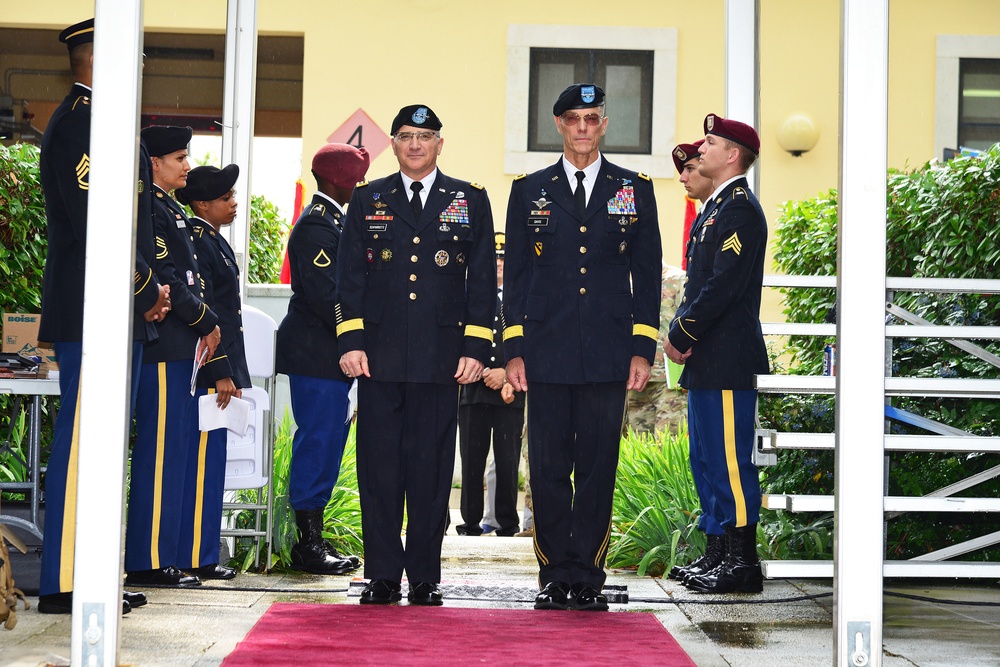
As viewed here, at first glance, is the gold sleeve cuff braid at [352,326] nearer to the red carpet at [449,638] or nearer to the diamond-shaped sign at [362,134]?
the red carpet at [449,638]

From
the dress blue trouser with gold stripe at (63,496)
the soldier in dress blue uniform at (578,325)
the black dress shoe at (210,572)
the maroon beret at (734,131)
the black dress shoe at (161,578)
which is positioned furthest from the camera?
the maroon beret at (734,131)

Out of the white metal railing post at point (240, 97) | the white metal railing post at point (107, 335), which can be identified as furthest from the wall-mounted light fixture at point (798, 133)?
A: the white metal railing post at point (107, 335)

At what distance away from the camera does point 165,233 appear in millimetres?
5055

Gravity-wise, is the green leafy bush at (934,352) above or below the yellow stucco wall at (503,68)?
below

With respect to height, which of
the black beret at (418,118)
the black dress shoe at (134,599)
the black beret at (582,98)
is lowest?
Answer: the black dress shoe at (134,599)

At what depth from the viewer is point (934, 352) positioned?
6.03 meters

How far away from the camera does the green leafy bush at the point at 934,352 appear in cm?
575

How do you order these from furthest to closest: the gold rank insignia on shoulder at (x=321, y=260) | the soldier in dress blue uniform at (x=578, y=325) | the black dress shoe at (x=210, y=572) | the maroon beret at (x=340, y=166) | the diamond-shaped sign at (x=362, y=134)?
the diamond-shaped sign at (x=362, y=134) < the maroon beret at (x=340, y=166) < the gold rank insignia on shoulder at (x=321, y=260) < the black dress shoe at (x=210, y=572) < the soldier in dress blue uniform at (x=578, y=325)

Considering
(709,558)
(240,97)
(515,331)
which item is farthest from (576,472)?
(240,97)

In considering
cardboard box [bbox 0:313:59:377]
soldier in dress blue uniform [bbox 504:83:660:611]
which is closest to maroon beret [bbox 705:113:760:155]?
soldier in dress blue uniform [bbox 504:83:660:611]

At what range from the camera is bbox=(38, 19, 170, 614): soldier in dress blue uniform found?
4.28m

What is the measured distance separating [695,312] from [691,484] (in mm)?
1233

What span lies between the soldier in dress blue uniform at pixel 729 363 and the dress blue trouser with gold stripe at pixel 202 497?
6.39ft

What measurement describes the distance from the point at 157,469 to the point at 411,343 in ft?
3.59
